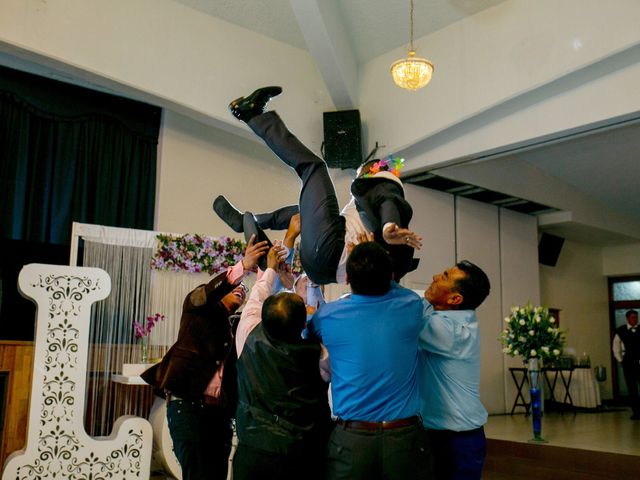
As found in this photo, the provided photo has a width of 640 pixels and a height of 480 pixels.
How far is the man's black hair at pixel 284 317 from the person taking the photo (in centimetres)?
257

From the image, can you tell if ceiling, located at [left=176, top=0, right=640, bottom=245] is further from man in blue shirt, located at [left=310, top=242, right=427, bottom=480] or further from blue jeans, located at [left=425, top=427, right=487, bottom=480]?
blue jeans, located at [left=425, top=427, right=487, bottom=480]

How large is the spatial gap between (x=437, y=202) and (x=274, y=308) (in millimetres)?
7790

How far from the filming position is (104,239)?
6.86 metres

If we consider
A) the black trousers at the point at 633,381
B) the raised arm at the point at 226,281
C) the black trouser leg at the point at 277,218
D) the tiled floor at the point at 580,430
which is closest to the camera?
the raised arm at the point at 226,281

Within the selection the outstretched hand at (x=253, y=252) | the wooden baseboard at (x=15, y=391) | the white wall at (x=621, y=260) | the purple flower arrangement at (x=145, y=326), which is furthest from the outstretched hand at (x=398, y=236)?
the white wall at (x=621, y=260)

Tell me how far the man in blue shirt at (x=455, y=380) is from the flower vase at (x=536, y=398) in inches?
187

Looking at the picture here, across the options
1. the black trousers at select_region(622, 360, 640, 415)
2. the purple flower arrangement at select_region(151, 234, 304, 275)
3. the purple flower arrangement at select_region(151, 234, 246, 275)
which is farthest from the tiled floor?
the purple flower arrangement at select_region(151, 234, 246, 275)

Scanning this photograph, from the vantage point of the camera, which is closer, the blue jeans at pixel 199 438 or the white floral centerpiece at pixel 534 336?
the blue jeans at pixel 199 438

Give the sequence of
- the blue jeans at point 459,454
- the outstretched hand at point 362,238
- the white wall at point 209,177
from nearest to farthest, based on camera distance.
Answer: the blue jeans at point 459,454
the outstretched hand at point 362,238
the white wall at point 209,177

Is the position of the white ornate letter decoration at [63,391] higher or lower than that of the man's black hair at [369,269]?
lower

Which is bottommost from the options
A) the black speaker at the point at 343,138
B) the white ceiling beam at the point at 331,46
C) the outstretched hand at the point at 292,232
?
the outstretched hand at the point at 292,232

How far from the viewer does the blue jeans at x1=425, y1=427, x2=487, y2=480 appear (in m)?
2.66

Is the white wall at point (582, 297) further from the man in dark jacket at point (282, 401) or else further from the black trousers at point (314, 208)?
the man in dark jacket at point (282, 401)

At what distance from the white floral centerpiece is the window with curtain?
179 inches
